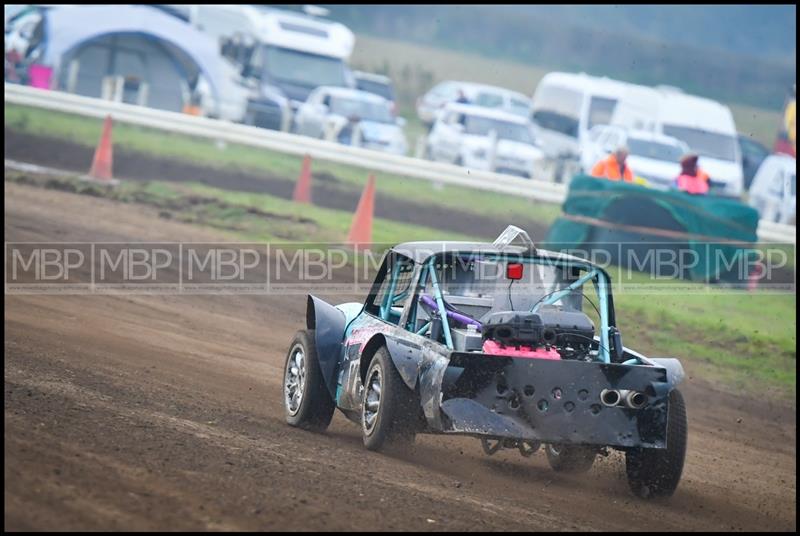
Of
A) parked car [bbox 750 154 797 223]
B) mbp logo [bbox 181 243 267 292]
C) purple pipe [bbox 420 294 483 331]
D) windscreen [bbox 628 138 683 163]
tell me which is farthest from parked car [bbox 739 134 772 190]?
purple pipe [bbox 420 294 483 331]

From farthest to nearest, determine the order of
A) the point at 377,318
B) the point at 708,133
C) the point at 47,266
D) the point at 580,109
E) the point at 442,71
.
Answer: the point at 442,71, the point at 580,109, the point at 708,133, the point at 47,266, the point at 377,318

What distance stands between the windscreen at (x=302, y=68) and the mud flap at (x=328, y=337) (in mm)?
22326

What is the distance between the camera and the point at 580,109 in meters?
33.1

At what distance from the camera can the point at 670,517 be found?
6734 mm

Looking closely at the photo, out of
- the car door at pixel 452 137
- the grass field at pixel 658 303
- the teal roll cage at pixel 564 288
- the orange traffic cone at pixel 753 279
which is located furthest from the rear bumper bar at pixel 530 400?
the car door at pixel 452 137

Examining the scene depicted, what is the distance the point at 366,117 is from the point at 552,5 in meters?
32.2

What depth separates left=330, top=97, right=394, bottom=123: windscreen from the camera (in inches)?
1118

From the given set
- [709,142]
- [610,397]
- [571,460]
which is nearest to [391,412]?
[610,397]

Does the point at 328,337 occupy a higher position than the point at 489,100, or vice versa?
the point at 489,100

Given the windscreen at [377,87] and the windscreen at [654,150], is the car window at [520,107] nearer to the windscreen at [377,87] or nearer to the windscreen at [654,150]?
the windscreen at [377,87]

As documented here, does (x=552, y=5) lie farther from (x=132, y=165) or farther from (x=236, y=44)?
(x=132, y=165)

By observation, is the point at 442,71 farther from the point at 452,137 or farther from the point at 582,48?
the point at 452,137

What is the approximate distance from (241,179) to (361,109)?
6805 millimetres

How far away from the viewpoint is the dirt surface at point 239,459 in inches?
214
